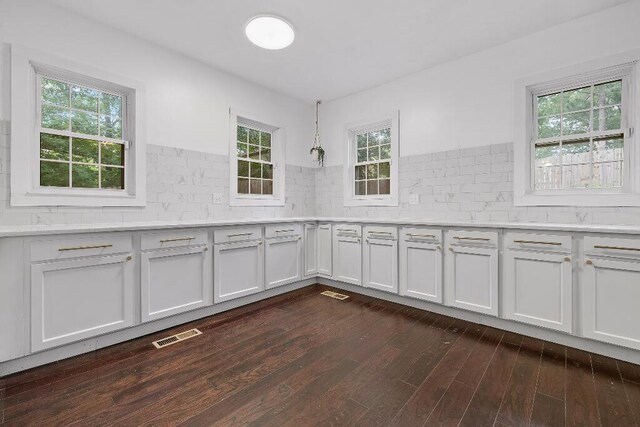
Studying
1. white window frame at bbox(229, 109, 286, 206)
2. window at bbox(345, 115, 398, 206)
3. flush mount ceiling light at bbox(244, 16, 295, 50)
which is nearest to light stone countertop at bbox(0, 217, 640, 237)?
white window frame at bbox(229, 109, 286, 206)

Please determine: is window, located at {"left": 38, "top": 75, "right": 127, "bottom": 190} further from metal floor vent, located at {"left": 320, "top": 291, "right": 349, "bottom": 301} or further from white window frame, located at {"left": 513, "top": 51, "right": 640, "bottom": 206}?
white window frame, located at {"left": 513, "top": 51, "right": 640, "bottom": 206}

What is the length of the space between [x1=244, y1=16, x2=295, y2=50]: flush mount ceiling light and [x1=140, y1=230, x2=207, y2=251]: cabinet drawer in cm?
204

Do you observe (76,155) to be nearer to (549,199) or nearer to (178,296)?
(178,296)

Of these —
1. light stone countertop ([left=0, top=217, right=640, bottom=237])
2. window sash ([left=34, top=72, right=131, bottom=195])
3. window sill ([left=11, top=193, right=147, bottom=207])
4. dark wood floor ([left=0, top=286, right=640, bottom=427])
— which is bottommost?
dark wood floor ([left=0, top=286, right=640, bottom=427])

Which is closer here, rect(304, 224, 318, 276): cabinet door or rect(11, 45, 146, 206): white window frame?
rect(11, 45, 146, 206): white window frame

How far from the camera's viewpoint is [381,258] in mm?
3619

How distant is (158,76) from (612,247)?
450 cm

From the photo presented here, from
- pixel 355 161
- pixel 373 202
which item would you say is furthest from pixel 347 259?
pixel 355 161

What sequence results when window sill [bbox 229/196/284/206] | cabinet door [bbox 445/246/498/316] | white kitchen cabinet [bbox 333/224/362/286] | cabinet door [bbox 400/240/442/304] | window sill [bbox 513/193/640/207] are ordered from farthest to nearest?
window sill [bbox 229/196/284/206], white kitchen cabinet [bbox 333/224/362/286], cabinet door [bbox 400/240/442/304], cabinet door [bbox 445/246/498/316], window sill [bbox 513/193/640/207]

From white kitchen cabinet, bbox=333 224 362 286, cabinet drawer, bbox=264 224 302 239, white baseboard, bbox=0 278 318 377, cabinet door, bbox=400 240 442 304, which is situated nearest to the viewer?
white baseboard, bbox=0 278 318 377

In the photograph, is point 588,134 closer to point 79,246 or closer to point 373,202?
point 373,202

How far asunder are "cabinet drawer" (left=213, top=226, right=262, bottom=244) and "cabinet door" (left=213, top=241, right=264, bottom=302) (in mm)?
53

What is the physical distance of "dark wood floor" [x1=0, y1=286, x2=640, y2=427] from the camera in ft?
5.35

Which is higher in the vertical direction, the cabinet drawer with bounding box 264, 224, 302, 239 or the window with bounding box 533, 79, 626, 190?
the window with bounding box 533, 79, 626, 190
